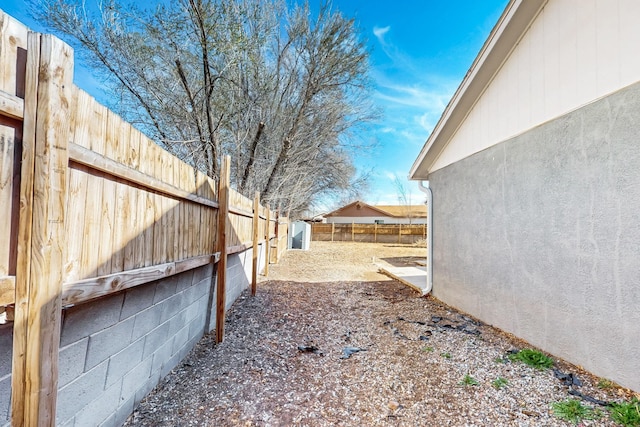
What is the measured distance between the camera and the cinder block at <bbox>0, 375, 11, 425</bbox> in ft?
3.72

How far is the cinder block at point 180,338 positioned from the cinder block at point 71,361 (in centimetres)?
118

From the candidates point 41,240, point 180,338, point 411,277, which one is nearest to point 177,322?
point 180,338

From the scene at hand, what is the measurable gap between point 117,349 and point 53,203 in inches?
43.9

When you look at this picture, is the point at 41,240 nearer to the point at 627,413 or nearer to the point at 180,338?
the point at 180,338

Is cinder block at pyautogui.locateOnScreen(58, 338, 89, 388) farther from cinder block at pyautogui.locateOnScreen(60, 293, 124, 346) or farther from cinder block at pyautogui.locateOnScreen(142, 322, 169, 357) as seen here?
cinder block at pyautogui.locateOnScreen(142, 322, 169, 357)

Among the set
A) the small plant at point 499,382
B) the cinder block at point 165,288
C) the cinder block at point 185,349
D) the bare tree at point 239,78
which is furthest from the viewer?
the bare tree at point 239,78

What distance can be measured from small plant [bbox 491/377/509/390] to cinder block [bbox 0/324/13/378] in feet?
10.3

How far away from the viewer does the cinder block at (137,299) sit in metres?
1.92

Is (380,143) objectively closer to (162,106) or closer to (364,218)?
(162,106)

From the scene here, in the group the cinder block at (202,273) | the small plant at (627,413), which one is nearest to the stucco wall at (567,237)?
the small plant at (627,413)

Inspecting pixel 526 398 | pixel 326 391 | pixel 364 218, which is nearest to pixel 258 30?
pixel 326 391

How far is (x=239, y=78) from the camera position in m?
7.34

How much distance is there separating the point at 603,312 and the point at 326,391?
8.23 ft

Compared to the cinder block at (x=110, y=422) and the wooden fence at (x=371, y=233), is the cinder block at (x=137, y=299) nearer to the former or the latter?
the cinder block at (x=110, y=422)
